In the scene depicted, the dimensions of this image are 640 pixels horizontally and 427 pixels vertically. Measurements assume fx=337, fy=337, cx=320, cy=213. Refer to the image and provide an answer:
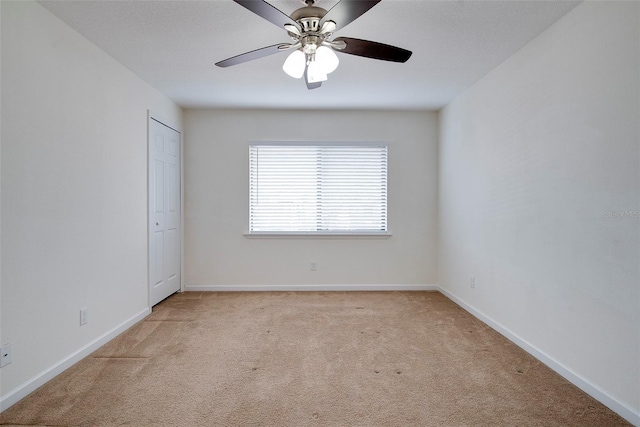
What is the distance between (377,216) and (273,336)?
2.29 m

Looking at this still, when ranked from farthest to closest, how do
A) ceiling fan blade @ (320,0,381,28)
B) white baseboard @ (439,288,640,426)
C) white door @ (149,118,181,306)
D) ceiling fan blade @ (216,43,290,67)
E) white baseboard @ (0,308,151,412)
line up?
1. white door @ (149,118,181,306)
2. ceiling fan blade @ (216,43,290,67)
3. white baseboard @ (0,308,151,412)
4. white baseboard @ (439,288,640,426)
5. ceiling fan blade @ (320,0,381,28)

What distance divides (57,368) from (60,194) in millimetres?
1185

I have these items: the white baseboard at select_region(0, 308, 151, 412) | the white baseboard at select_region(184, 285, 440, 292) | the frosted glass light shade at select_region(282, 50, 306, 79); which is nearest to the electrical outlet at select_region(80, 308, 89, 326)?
the white baseboard at select_region(0, 308, 151, 412)

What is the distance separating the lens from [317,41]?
6.70 ft

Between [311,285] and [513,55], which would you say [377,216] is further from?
[513,55]

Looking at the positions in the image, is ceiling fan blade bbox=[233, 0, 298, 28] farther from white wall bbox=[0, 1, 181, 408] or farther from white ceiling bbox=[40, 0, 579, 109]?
white wall bbox=[0, 1, 181, 408]

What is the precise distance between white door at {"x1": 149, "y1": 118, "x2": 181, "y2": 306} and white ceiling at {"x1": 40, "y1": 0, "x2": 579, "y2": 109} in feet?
2.02

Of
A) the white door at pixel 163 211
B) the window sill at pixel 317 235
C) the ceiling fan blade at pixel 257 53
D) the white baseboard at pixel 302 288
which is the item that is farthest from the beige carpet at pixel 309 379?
the ceiling fan blade at pixel 257 53

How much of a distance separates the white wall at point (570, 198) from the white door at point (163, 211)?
3.48m

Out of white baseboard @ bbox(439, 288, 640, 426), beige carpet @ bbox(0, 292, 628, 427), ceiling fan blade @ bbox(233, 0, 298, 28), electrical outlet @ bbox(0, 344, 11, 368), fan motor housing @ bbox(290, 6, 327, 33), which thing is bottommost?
beige carpet @ bbox(0, 292, 628, 427)

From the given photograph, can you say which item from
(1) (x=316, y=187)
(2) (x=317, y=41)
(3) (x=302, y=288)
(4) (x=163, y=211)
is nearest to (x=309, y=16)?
(2) (x=317, y=41)

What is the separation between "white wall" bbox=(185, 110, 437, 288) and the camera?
4.50 metres

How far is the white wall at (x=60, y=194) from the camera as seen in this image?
1982mm

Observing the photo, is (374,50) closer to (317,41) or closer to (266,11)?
(317,41)
